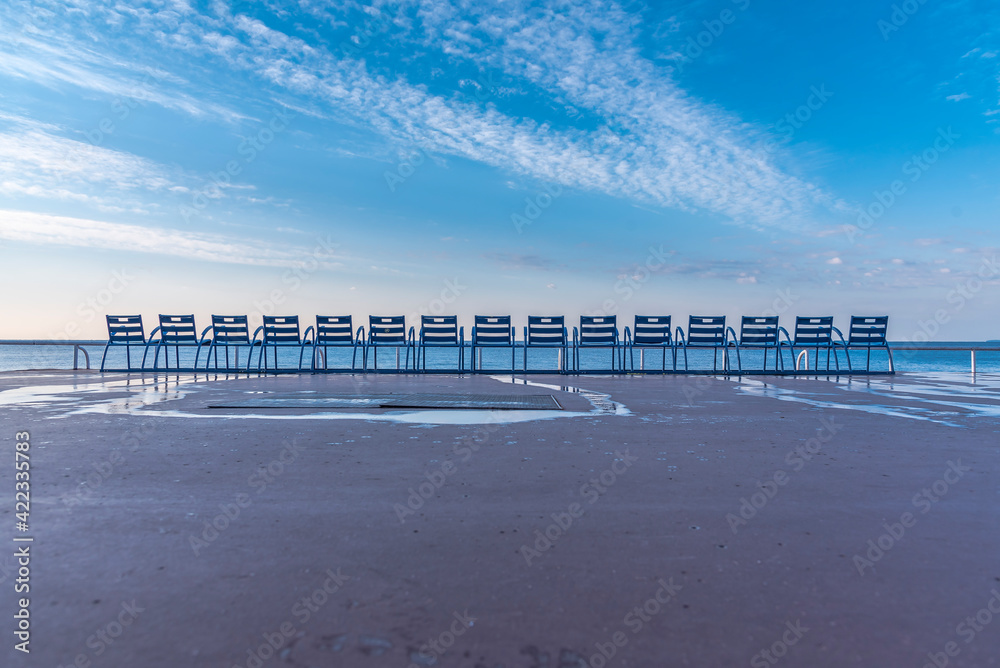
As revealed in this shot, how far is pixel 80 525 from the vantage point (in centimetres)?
248

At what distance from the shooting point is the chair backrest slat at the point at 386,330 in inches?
545

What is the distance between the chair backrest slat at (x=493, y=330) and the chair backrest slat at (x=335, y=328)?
2.83m

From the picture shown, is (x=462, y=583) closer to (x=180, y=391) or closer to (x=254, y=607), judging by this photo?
(x=254, y=607)

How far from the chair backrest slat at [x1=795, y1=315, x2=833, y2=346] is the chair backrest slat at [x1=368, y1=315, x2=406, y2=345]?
900cm

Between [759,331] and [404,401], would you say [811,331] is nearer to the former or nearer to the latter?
[759,331]

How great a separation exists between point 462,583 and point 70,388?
9.45 meters

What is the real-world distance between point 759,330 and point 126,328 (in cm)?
1454
